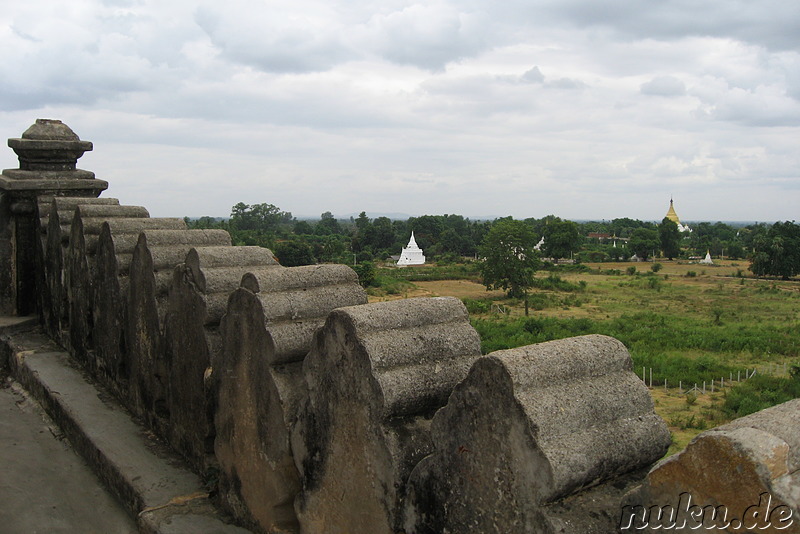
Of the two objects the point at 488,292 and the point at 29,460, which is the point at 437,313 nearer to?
the point at 29,460

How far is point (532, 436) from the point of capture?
65.0 inches

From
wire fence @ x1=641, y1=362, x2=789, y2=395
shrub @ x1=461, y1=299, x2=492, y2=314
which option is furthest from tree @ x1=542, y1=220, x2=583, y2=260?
wire fence @ x1=641, y1=362, x2=789, y2=395

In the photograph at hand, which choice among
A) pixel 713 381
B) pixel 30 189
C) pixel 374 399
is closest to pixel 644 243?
pixel 713 381

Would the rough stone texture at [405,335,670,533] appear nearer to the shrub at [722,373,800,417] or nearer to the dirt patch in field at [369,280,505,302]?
the shrub at [722,373,800,417]

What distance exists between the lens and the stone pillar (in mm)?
5816

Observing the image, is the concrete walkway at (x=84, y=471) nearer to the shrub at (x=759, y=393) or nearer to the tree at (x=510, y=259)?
the shrub at (x=759, y=393)

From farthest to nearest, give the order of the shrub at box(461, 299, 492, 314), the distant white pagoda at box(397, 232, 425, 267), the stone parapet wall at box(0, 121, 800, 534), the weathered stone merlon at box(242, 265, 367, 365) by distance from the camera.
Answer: the distant white pagoda at box(397, 232, 425, 267)
the shrub at box(461, 299, 492, 314)
the weathered stone merlon at box(242, 265, 367, 365)
the stone parapet wall at box(0, 121, 800, 534)

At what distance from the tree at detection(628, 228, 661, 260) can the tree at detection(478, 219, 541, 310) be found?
37.5m

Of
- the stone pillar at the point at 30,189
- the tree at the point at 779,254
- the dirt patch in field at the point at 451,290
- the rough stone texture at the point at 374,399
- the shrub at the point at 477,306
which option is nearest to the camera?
the rough stone texture at the point at 374,399

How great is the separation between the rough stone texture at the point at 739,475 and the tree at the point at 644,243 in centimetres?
7214

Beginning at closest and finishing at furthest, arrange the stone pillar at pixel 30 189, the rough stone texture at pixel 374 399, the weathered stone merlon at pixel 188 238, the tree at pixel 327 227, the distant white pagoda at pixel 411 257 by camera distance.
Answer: the rough stone texture at pixel 374 399 < the weathered stone merlon at pixel 188 238 < the stone pillar at pixel 30 189 < the distant white pagoda at pixel 411 257 < the tree at pixel 327 227

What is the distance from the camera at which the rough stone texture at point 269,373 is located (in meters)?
2.60

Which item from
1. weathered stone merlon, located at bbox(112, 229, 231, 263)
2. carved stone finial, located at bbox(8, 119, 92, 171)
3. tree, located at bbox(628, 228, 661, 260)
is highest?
carved stone finial, located at bbox(8, 119, 92, 171)

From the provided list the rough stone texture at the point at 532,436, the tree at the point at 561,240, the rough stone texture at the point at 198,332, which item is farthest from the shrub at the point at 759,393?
the tree at the point at 561,240
